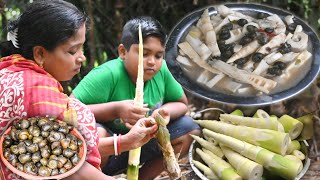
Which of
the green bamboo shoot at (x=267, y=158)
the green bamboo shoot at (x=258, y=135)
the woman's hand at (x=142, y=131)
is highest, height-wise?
the woman's hand at (x=142, y=131)

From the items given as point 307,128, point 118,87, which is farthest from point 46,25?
point 307,128

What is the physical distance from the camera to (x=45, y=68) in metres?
1.70

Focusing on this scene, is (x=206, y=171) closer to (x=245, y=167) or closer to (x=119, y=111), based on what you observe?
(x=245, y=167)

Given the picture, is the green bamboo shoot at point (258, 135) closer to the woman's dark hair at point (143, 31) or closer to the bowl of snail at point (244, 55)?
the bowl of snail at point (244, 55)

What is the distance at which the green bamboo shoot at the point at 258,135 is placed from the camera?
2436mm

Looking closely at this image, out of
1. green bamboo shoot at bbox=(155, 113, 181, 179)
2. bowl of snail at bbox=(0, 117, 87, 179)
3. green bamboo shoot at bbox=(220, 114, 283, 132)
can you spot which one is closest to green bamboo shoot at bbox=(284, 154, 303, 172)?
green bamboo shoot at bbox=(220, 114, 283, 132)

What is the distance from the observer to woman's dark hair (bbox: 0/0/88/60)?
164 cm

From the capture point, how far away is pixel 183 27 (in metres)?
2.57

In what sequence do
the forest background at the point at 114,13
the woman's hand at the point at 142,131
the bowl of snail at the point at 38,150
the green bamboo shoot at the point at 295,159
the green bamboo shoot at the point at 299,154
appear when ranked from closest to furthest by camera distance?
the bowl of snail at the point at 38,150
the woman's hand at the point at 142,131
the green bamboo shoot at the point at 295,159
the green bamboo shoot at the point at 299,154
the forest background at the point at 114,13

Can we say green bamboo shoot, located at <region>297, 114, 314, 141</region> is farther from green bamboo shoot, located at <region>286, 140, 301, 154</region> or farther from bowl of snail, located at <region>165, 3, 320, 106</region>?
bowl of snail, located at <region>165, 3, 320, 106</region>

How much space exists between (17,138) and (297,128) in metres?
1.59

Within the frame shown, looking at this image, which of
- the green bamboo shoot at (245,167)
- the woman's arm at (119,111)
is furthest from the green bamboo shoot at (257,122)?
the woman's arm at (119,111)

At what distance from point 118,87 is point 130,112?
0.89 feet

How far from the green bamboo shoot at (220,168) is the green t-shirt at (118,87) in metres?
0.34
